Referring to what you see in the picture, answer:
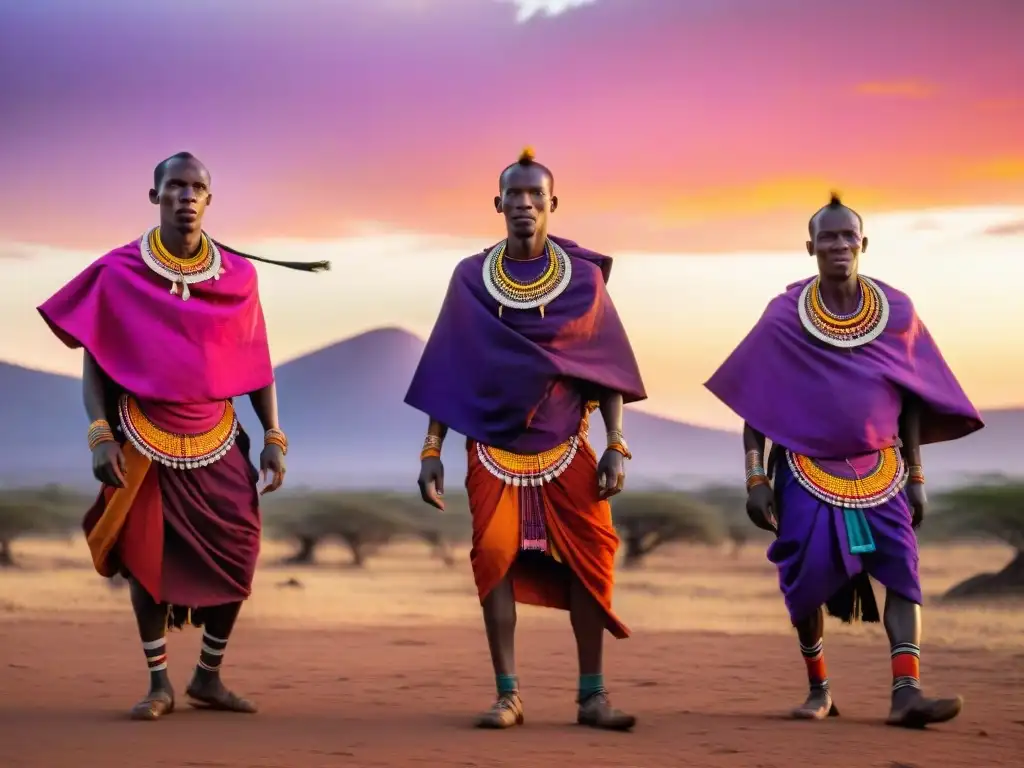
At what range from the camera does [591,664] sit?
7875 mm

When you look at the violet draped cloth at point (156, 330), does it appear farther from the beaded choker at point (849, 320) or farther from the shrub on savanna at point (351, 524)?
the shrub on savanna at point (351, 524)

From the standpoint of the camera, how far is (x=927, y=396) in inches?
331

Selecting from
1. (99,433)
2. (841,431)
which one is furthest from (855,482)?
(99,433)

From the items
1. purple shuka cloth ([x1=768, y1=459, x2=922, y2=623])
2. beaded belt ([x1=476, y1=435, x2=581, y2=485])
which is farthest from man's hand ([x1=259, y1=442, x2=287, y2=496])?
purple shuka cloth ([x1=768, y1=459, x2=922, y2=623])

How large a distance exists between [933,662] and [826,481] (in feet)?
17.9

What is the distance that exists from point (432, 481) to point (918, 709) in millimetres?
2702

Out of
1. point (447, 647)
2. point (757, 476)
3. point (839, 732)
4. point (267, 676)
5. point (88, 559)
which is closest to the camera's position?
point (839, 732)

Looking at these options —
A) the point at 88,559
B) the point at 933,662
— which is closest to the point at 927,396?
the point at 933,662

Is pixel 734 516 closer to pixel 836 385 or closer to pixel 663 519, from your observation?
pixel 663 519

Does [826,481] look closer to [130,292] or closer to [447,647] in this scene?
[130,292]

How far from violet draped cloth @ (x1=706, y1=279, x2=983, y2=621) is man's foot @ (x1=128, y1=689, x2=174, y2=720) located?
3.26 m

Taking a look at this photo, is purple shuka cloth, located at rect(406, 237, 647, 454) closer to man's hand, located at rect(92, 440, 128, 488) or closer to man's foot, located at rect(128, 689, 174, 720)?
man's hand, located at rect(92, 440, 128, 488)

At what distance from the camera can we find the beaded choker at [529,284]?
8.15 metres

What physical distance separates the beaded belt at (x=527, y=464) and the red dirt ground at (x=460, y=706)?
127cm
